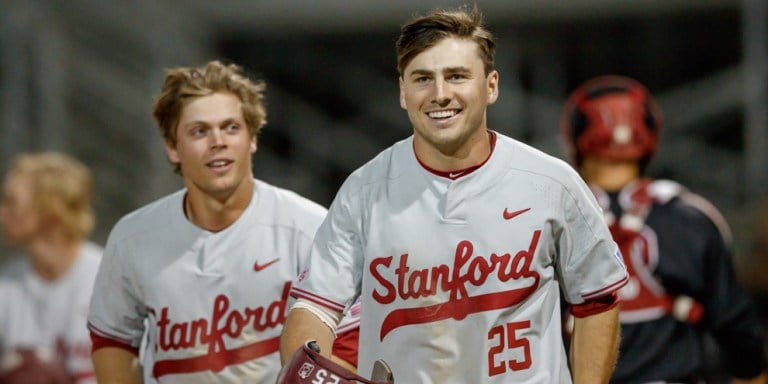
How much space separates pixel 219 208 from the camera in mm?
4992

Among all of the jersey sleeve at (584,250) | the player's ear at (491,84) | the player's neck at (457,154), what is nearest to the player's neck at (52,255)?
the player's neck at (457,154)

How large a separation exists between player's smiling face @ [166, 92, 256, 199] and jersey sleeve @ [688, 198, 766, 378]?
5.67 feet

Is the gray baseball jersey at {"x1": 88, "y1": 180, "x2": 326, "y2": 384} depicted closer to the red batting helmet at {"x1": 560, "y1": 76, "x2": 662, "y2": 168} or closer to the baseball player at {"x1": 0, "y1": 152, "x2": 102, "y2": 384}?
the red batting helmet at {"x1": 560, "y1": 76, "x2": 662, "y2": 168}

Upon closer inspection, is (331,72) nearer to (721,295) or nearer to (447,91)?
(721,295)

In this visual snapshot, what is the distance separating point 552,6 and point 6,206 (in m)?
6.11

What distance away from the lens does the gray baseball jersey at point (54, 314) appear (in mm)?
7293

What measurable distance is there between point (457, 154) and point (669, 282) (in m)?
1.78

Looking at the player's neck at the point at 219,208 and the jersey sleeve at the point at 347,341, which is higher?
the player's neck at the point at 219,208

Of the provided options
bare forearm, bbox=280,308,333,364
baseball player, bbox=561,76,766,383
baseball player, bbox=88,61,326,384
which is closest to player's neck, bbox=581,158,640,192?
baseball player, bbox=561,76,766,383

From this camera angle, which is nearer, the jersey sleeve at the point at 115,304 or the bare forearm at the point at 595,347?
the bare forearm at the point at 595,347

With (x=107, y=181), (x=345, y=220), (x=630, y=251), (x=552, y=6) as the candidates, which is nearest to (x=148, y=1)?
(x=107, y=181)

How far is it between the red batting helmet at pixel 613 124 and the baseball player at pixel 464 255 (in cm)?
179

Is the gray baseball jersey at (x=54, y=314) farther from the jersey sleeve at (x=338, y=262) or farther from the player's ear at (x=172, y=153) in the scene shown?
the jersey sleeve at (x=338, y=262)

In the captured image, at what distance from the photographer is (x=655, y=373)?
5.52 meters
